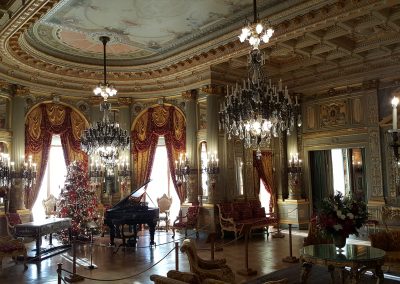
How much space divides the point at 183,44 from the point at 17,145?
5371 mm

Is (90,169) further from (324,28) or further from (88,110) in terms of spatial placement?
(324,28)

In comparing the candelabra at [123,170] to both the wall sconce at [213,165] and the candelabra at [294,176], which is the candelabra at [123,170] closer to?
the wall sconce at [213,165]

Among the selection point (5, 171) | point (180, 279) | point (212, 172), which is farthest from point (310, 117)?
point (180, 279)

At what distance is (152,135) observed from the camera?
12.8m

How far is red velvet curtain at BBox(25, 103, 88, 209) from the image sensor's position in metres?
11.5

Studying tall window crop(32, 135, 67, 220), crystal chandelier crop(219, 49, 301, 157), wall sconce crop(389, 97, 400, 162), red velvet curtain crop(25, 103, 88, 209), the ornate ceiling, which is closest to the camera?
wall sconce crop(389, 97, 400, 162)

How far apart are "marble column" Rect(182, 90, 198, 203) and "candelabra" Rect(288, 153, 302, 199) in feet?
10.3

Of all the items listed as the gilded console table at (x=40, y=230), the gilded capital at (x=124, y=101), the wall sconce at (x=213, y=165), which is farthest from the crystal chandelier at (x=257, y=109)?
the gilded capital at (x=124, y=101)

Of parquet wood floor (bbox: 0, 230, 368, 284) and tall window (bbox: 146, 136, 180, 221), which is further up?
tall window (bbox: 146, 136, 180, 221)

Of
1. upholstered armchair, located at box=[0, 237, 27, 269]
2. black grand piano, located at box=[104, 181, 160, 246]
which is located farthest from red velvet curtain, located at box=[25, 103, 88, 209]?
upholstered armchair, located at box=[0, 237, 27, 269]

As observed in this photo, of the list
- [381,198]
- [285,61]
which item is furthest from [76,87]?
[381,198]

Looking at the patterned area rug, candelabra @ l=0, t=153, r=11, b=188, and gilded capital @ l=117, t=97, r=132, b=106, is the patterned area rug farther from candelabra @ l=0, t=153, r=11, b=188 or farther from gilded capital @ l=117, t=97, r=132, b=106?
gilded capital @ l=117, t=97, r=132, b=106

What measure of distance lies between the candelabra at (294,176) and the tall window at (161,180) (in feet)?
12.5

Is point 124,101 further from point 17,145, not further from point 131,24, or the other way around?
point 131,24
